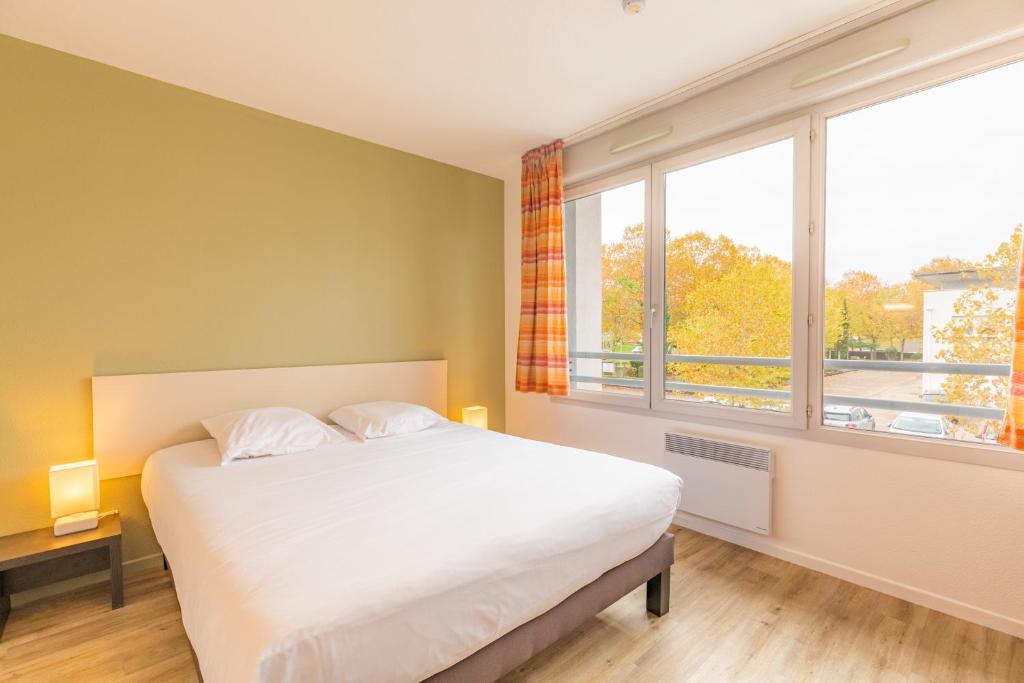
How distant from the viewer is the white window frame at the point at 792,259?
254 cm

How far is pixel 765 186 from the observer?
2775 mm

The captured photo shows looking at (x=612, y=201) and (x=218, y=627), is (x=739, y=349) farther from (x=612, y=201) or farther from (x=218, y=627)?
(x=218, y=627)

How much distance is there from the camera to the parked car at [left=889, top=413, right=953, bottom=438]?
218 cm

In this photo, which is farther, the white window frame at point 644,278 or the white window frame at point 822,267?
the white window frame at point 644,278

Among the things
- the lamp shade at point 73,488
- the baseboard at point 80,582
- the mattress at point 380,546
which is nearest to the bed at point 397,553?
the mattress at point 380,546

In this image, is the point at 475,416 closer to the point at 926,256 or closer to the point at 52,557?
the point at 52,557

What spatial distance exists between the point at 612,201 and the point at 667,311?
0.98 metres

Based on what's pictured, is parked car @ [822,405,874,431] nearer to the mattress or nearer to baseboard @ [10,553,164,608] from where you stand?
the mattress

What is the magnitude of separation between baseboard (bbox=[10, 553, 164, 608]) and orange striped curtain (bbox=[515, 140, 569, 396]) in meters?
2.48

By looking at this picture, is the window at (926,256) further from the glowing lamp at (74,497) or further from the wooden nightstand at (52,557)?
the glowing lamp at (74,497)

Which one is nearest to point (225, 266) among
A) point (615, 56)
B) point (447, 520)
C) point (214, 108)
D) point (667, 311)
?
point (214, 108)

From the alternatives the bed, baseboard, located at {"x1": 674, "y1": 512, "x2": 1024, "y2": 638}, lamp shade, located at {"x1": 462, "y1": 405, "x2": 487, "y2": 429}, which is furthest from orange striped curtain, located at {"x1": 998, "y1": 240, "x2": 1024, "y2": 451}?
lamp shade, located at {"x1": 462, "y1": 405, "x2": 487, "y2": 429}

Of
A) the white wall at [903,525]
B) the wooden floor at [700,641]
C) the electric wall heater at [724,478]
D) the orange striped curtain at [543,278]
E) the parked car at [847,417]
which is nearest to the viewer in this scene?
the wooden floor at [700,641]

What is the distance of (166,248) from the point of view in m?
2.65
